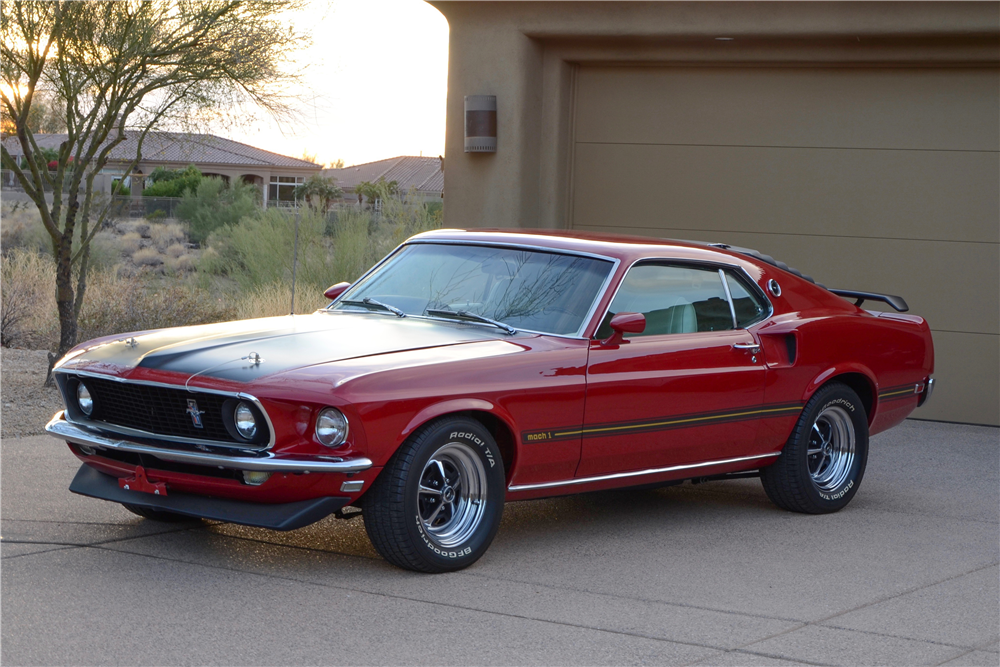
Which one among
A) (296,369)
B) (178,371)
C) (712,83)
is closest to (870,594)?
(296,369)

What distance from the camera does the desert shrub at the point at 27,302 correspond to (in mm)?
13367

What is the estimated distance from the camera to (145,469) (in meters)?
5.14

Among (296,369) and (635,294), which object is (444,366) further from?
(635,294)

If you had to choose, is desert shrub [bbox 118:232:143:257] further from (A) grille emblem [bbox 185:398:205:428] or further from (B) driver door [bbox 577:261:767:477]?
(A) grille emblem [bbox 185:398:205:428]

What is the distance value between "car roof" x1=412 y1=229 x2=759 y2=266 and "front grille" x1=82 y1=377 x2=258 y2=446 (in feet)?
6.66

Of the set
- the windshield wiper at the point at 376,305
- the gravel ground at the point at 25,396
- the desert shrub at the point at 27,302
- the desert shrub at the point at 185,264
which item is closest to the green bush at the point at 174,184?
the desert shrub at the point at 185,264

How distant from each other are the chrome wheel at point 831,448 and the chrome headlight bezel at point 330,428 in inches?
126

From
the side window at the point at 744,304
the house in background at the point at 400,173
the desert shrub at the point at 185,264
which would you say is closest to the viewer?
the side window at the point at 744,304

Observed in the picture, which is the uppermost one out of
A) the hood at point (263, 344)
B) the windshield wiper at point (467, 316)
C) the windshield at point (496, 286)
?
the windshield at point (496, 286)

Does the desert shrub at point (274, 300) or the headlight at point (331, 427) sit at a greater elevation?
the headlight at point (331, 427)

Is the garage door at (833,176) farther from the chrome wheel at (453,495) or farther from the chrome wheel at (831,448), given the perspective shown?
the chrome wheel at (453,495)

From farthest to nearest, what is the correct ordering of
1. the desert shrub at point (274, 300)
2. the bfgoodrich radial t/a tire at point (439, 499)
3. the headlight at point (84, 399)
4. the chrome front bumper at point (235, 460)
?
1. the desert shrub at point (274, 300)
2. the headlight at point (84, 399)
3. the bfgoodrich radial t/a tire at point (439, 499)
4. the chrome front bumper at point (235, 460)

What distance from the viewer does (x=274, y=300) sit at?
15.1m

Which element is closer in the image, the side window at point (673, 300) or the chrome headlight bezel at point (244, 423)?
the chrome headlight bezel at point (244, 423)
